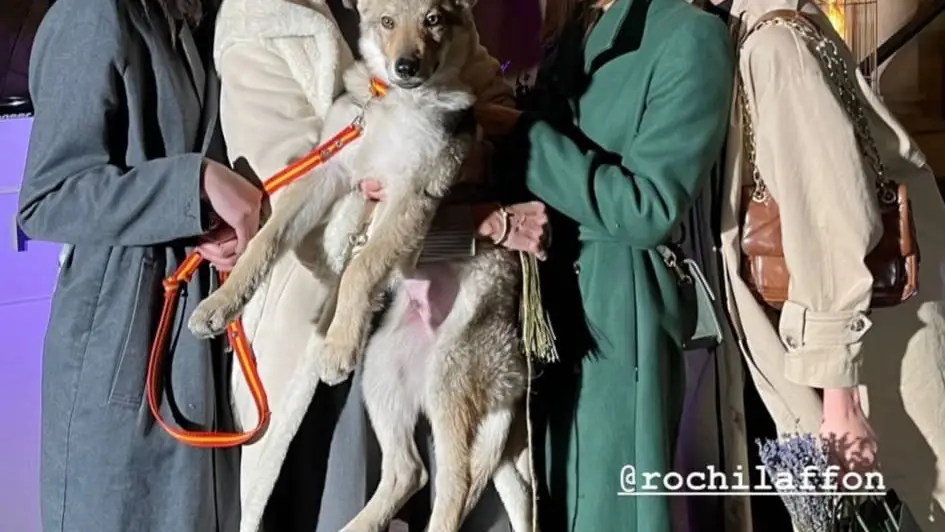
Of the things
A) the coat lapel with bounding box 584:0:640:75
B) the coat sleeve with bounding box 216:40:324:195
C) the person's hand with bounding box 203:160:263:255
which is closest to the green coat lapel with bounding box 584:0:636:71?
the coat lapel with bounding box 584:0:640:75

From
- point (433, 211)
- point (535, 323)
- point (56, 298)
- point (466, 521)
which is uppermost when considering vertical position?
point (433, 211)

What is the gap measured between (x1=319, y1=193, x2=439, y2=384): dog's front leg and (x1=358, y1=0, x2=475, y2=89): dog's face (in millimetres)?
159

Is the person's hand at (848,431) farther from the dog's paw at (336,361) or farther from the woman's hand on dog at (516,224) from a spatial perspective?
the dog's paw at (336,361)

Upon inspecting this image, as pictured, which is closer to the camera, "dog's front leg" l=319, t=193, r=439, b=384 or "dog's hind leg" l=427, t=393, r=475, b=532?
"dog's front leg" l=319, t=193, r=439, b=384

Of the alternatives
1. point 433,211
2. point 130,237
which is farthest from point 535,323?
point 130,237

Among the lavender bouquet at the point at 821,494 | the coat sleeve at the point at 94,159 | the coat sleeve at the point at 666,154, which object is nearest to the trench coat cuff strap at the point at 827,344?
the lavender bouquet at the point at 821,494

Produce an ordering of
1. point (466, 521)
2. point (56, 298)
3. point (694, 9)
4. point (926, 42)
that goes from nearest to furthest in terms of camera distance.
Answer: point (694, 9), point (56, 298), point (466, 521), point (926, 42)

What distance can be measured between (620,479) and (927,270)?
534mm

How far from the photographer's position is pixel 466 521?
4.76 feet

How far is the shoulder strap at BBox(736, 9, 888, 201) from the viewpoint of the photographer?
1214mm

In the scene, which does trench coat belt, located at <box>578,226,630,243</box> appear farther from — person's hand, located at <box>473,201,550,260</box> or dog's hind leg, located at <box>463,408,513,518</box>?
dog's hind leg, located at <box>463,408,513,518</box>

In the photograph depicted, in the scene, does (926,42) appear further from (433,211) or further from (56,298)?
(56,298)

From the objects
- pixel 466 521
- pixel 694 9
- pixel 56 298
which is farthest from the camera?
pixel 466 521

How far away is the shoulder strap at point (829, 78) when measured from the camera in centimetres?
121
